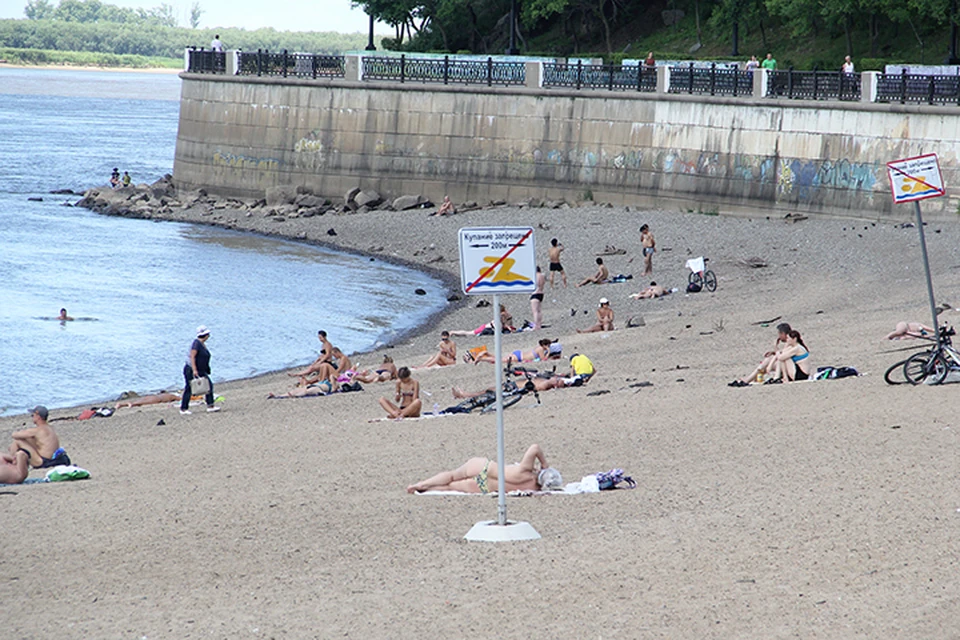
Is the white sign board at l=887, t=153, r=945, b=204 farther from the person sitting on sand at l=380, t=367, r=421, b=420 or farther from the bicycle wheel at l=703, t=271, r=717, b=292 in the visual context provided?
the bicycle wheel at l=703, t=271, r=717, b=292

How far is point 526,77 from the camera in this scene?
1657 inches

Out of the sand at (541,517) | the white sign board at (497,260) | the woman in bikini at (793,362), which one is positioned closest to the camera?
the sand at (541,517)

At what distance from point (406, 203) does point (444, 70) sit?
4.64 m

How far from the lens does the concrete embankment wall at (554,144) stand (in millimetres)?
33906

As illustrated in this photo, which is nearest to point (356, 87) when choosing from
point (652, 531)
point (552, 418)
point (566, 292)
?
point (566, 292)

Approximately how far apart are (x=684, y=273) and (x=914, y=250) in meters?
5.02

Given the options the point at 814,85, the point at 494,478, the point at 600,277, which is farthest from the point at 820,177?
the point at 494,478

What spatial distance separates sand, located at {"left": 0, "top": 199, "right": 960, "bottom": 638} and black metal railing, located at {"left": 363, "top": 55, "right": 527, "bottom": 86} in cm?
2355

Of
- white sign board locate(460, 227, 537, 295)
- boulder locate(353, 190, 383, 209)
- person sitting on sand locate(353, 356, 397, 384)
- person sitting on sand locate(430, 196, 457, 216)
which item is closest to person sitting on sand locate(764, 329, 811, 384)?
person sitting on sand locate(353, 356, 397, 384)

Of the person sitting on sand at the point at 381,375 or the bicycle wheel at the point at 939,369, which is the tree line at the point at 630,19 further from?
the bicycle wheel at the point at 939,369

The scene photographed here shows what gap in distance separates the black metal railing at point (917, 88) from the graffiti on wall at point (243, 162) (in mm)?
22411

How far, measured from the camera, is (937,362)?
1452 centimetres

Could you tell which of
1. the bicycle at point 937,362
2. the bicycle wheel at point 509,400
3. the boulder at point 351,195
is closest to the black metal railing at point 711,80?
the boulder at point 351,195

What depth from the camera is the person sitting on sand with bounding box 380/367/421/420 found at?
1638 cm
